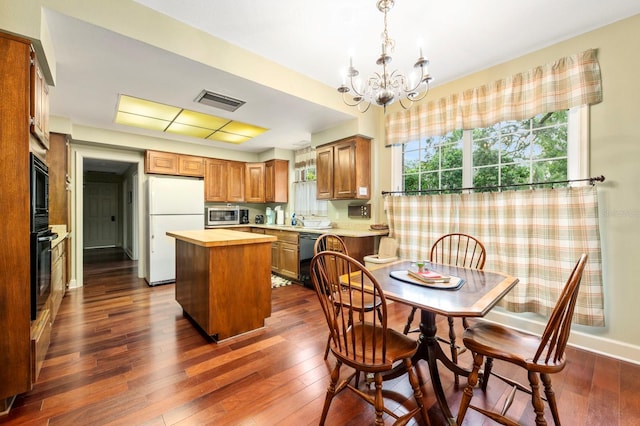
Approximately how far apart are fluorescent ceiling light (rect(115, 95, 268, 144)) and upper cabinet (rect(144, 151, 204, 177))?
55cm

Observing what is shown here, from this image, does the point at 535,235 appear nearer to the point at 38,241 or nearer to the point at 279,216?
the point at 38,241

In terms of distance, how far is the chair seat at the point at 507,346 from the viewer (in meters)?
1.29

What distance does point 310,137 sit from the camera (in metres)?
4.73

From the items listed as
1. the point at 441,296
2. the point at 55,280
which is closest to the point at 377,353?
the point at 441,296

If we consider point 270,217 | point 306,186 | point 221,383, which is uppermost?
point 306,186

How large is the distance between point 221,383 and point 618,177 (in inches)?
132

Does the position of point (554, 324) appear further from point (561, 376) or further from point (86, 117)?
point (86, 117)

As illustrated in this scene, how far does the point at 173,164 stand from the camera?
4.86 metres

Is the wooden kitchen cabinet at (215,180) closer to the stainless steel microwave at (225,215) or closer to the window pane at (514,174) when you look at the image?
the stainless steel microwave at (225,215)

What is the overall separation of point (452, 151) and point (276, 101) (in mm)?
2125

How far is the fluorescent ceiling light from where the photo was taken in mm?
3332

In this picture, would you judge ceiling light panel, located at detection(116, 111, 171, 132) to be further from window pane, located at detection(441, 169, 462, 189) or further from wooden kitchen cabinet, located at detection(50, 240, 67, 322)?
window pane, located at detection(441, 169, 462, 189)

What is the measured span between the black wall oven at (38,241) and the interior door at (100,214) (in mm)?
7448

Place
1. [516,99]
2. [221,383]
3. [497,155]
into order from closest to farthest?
[221,383] < [516,99] < [497,155]
